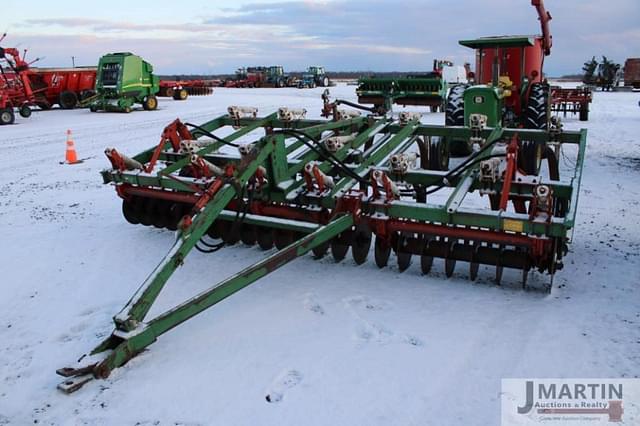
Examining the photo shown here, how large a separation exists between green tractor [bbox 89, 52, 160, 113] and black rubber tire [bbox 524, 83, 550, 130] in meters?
15.0

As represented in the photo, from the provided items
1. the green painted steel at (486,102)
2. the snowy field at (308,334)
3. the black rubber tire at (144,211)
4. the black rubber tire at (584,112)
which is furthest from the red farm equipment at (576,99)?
the black rubber tire at (144,211)

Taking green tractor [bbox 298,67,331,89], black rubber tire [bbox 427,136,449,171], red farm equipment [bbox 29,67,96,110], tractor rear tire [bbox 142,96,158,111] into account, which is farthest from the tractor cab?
green tractor [bbox 298,67,331,89]

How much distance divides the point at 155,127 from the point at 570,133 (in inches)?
486

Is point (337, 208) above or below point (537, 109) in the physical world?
below

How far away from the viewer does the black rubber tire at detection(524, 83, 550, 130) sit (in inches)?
364

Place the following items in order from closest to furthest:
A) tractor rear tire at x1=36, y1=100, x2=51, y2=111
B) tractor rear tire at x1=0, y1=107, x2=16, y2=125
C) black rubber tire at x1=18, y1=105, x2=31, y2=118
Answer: tractor rear tire at x1=0, y1=107, x2=16, y2=125, black rubber tire at x1=18, y1=105, x2=31, y2=118, tractor rear tire at x1=36, y1=100, x2=51, y2=111

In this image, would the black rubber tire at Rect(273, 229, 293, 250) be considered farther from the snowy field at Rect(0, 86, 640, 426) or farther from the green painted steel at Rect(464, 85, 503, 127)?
the green painted steel at Rect(464, 85, 503, 127)

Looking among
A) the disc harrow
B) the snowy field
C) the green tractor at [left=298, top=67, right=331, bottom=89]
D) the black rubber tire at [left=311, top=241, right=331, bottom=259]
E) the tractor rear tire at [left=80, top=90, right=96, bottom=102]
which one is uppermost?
the green tractor at [left=298, top=67, right=331, bottom=89]

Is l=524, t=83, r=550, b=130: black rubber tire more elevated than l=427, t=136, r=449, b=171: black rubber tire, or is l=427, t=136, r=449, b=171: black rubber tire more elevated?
l=524, t=83, r=550, b=130: black rubber tire

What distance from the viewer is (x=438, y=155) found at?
739cm

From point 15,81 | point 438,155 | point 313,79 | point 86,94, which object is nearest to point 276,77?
point 313,79

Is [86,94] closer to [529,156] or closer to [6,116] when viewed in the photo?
[6,116]

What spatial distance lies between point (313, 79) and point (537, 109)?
1279 inches

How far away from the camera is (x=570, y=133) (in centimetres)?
547
